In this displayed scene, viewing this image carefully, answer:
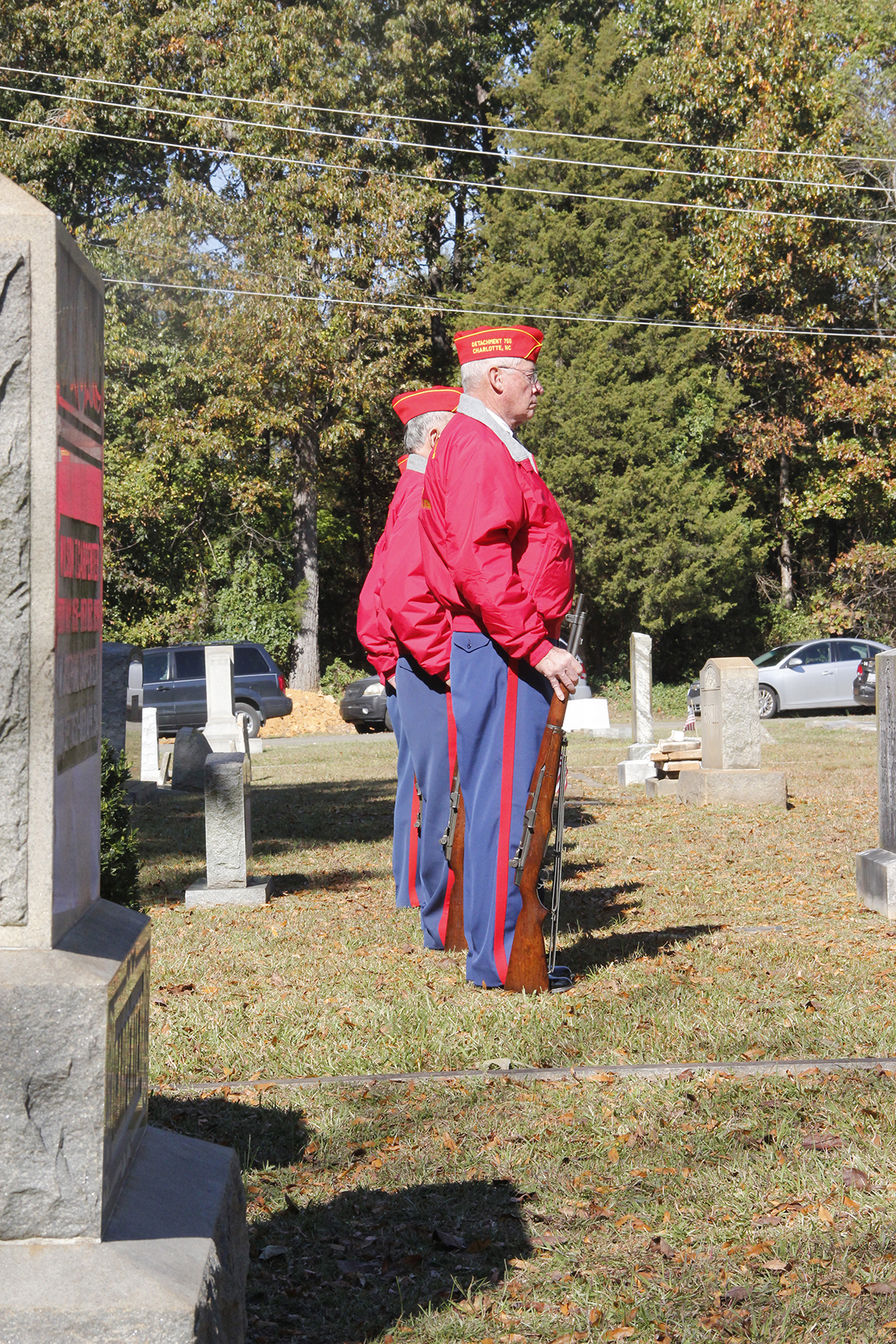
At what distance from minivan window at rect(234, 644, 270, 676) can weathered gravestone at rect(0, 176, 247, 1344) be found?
72.8ft

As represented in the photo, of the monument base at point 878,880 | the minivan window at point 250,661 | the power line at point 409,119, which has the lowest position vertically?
the monument base at point 878,880

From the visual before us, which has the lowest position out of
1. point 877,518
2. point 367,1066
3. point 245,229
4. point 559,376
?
point 367,1066

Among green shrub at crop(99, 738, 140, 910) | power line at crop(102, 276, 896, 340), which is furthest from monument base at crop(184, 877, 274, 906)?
power line at crop(102, 276, 896, 340)

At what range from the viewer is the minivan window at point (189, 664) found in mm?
23469

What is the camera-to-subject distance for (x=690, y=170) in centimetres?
2938

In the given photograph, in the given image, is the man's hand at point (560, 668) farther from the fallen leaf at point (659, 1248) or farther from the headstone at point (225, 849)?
the headstone at point (225, 849)

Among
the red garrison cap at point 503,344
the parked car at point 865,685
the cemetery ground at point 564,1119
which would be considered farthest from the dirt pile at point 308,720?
the red garrison cap at point 503,344

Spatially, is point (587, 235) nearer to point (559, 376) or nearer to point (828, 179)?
point (559, 376)

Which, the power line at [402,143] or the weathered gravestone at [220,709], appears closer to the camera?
the weathered gravestone at [220,709]

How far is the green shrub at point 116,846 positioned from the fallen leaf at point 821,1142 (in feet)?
12.1

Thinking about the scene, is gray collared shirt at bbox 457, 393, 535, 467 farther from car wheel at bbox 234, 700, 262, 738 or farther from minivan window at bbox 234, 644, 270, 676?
minivan window at bbox 234, 644, 270, 676

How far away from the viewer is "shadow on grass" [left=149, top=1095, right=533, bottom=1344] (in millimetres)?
2707

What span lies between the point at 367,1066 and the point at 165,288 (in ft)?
81.5

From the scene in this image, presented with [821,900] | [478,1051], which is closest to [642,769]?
[821,900]
